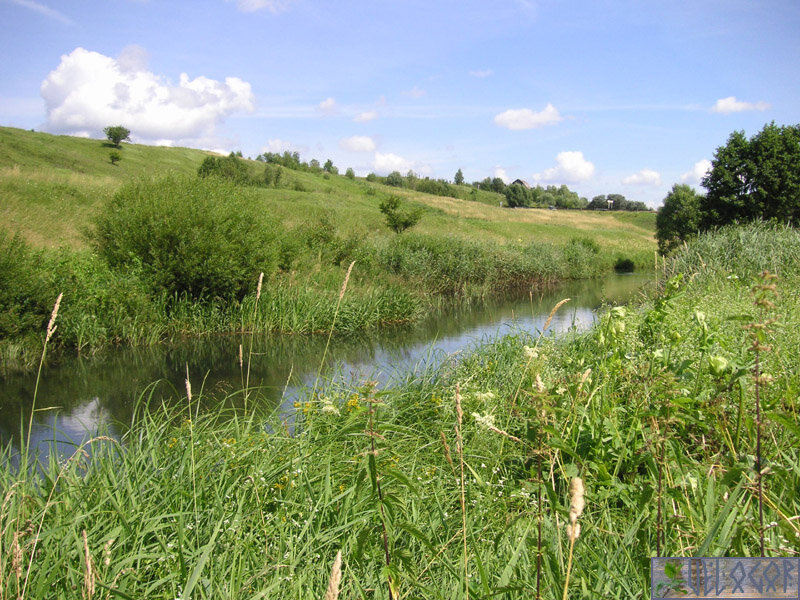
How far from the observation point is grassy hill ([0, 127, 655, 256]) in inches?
766

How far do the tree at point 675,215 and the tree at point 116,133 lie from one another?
4466 centimetres

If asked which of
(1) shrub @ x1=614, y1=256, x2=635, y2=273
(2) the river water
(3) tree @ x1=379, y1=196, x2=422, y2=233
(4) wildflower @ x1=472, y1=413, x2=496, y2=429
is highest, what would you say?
(3) tree @ x1=379, y1=196, x2=422, y2=233

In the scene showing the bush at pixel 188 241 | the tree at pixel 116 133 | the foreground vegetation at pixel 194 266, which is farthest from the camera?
the tree at pixel 116 133

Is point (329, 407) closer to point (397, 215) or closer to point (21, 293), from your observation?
point (21, 293)

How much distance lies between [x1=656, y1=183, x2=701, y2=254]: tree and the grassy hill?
13.9 feet

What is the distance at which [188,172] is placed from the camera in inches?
769

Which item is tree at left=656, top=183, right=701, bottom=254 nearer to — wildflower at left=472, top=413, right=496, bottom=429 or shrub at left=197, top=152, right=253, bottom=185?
shrub at left=197, top=152, right=253, bottom=185

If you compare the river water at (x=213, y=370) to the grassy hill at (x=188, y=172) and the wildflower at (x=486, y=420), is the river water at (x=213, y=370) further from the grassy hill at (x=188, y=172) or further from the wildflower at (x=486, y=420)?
the grassy hill at (x=188, y=172)

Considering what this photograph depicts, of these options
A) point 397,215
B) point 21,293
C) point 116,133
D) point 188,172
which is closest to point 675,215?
point 397,215

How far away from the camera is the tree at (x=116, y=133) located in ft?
167

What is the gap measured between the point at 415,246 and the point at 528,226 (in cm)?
2459

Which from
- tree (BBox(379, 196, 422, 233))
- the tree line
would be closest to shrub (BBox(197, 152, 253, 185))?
tree (BBox(379, 196, 422, 233))

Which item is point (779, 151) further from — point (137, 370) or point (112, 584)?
point (112, 584)

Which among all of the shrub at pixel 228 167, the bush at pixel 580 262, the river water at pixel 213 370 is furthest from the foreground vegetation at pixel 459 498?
the shrub at pixel 228 167
